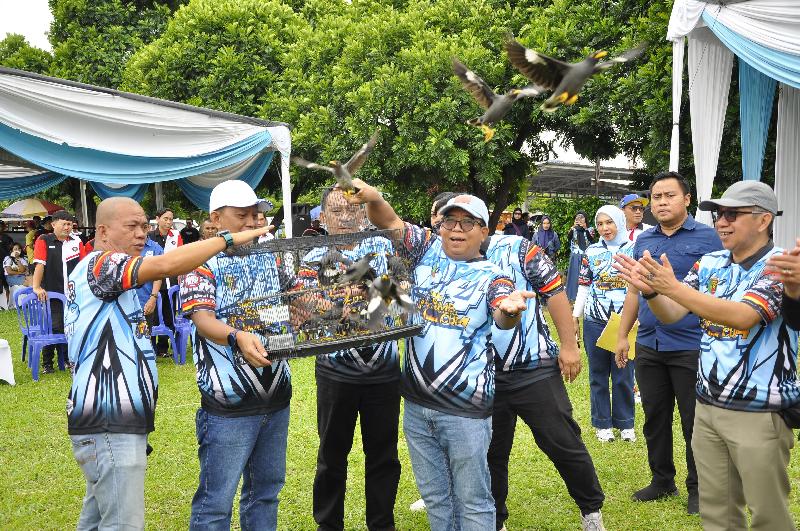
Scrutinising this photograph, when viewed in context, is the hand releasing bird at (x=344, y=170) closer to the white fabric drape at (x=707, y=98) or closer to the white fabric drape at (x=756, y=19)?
the white fabric drape at (x=756, y=19)

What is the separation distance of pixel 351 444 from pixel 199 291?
1506mm

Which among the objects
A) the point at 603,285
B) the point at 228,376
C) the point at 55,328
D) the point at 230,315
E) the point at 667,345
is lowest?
the point at 55,328

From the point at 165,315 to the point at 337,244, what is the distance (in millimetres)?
7984

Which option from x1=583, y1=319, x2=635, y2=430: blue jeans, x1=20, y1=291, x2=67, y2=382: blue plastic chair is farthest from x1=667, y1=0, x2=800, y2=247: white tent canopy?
x1=20, y1=291, x2=67, y2=382: blue plastic chair

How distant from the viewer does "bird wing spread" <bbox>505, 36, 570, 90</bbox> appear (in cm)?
291

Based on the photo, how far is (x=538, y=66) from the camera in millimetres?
2943

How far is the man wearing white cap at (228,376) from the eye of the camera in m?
3.27

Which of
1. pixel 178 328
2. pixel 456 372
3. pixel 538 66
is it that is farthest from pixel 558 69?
pixel 178 328

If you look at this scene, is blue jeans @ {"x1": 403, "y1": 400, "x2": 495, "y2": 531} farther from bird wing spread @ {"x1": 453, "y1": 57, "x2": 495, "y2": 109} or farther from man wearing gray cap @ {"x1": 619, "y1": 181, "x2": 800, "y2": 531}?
bird wing spread @ {"x1": 453, "y1": 57, "x2": 495, "y2": 109}

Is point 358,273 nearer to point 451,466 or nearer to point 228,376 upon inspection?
point 228,376

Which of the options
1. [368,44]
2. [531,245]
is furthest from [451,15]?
[531,245]

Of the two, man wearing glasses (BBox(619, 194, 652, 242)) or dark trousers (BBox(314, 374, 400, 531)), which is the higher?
man wearing glasses (BBox(619, 194, 652, 242))

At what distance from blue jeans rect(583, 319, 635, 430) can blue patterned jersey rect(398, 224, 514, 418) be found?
3.17 m

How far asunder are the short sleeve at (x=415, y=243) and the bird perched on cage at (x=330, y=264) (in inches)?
14.6
